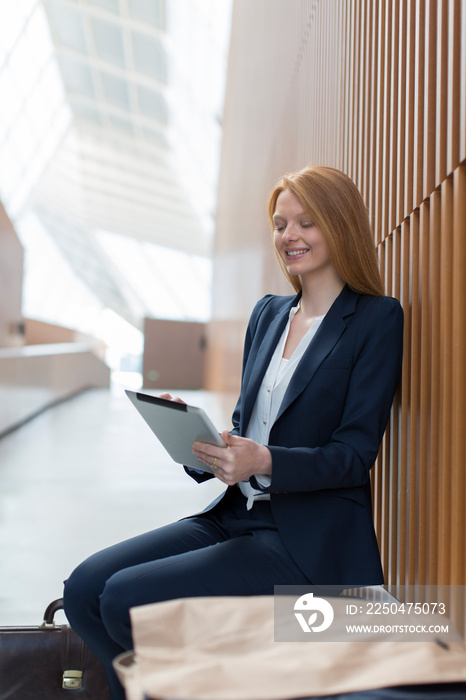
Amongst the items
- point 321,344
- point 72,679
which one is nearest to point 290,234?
point 321,344

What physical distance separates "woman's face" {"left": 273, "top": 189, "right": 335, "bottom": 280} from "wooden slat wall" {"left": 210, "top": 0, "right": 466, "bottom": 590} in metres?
0.30

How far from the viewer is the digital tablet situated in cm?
158

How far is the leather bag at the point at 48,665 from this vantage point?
1.92 metres

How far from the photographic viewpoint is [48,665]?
77.1 inches

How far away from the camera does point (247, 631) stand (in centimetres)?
122

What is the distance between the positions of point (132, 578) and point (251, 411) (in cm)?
64

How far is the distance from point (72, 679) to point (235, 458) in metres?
0.86

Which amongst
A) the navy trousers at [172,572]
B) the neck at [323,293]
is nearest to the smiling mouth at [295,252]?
the neck at [323,293]

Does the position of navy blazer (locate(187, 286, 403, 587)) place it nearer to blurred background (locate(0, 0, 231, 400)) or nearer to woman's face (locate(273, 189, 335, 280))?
→ woman's face (locate(273, 189, 335, 280))

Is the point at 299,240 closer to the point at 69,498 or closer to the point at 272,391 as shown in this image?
the point at 272,391

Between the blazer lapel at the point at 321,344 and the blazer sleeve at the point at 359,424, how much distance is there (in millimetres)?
50

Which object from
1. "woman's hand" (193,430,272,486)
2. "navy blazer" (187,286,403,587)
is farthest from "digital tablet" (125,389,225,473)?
"navy blazer" (187,286,403,587)

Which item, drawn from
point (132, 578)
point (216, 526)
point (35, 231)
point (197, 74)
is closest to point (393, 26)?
point (216, 526)

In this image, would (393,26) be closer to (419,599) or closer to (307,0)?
(419,599)
